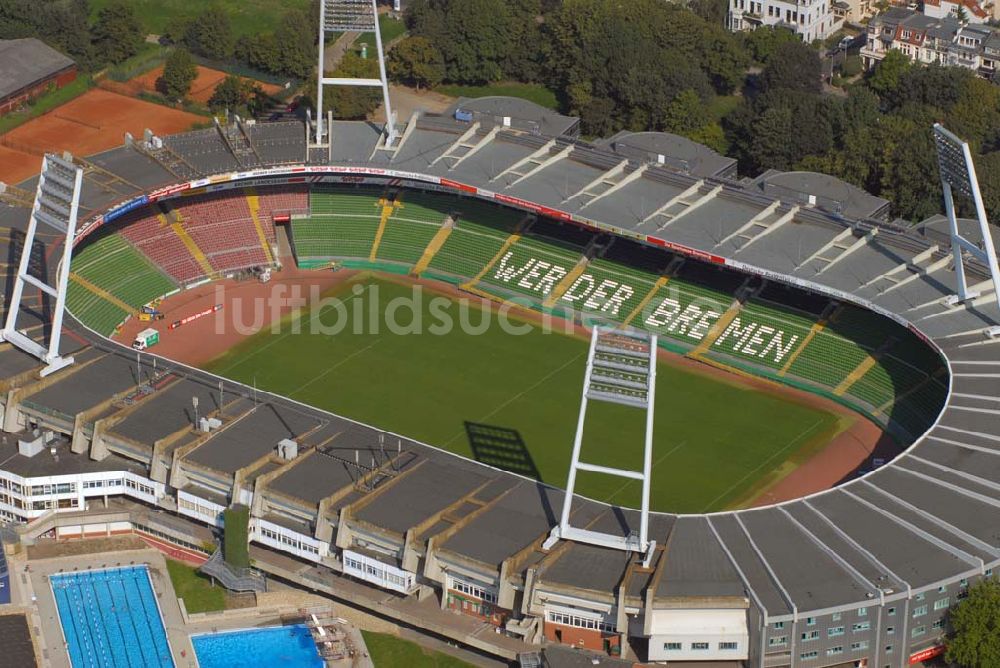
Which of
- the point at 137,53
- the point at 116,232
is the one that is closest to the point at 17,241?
the point at 116,232

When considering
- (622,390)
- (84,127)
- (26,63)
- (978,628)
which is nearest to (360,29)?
(84,127)

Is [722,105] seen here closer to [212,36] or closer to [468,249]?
[468,249]

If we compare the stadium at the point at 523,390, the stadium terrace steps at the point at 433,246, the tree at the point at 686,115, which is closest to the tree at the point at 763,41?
the tree at the point at 686,115

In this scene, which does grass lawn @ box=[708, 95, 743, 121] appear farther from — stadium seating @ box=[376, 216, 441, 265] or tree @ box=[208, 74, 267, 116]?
tree @ box=[208, 74, 267, 116]

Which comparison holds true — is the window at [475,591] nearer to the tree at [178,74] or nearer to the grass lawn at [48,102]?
the grass lawn at [48,102]

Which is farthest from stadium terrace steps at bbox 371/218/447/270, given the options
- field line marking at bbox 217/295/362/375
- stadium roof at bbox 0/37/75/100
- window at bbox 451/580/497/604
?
stadium roof at bbox 0/37/75/100

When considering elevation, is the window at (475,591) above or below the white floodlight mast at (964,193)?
below
